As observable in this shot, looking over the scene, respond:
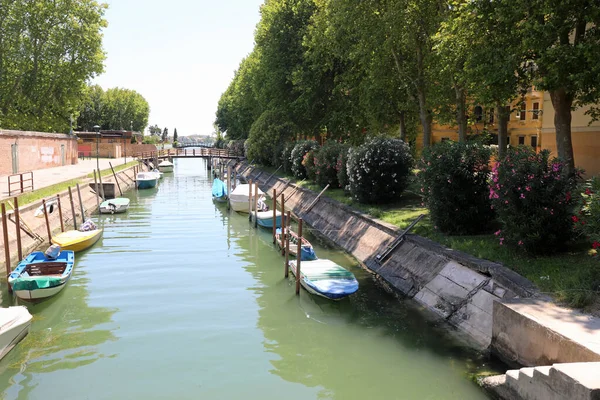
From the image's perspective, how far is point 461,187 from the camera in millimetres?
15766

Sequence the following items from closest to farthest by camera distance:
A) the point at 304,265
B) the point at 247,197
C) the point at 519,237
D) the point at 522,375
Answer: the point at 522,375
the point at 519,237
the point at 304,265
the point at 247,197

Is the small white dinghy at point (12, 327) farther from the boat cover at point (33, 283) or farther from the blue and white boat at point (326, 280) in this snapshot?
the blue and white boat at point (326, 280)

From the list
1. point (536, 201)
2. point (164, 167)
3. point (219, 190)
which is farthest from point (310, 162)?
point (164, 167)

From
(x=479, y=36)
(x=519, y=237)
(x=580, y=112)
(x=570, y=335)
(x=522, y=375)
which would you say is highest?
(x=479, y=36)

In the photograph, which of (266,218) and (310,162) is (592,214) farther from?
(310,162)

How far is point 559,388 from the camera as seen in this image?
24.1ft

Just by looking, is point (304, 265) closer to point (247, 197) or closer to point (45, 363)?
point (45, 363)

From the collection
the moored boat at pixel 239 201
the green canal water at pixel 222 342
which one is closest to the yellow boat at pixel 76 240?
the green canal water at pixel 222 342

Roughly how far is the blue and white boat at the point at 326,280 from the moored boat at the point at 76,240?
9.91 meters

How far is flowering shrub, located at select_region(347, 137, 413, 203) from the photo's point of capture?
73.3ft

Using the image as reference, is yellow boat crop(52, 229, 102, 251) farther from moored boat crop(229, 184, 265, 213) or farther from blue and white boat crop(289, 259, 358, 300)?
moored boat crop(229, 184, 265, 213)

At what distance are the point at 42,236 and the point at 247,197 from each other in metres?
12.8

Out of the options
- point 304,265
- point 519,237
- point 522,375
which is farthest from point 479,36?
point 522,375

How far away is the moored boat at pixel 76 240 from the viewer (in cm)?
2020
